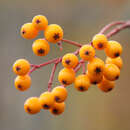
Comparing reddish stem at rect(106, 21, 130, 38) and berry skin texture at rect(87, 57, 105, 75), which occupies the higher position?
reddish stem at rect(106, 21, 130, 38)

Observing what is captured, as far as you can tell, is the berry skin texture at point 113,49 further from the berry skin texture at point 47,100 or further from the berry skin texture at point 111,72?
the berry skin texture at point 47,100

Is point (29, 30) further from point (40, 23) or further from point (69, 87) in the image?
point (69, 87)

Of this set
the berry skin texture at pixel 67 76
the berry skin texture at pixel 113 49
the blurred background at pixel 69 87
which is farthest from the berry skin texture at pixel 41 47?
the blurred background at pixel 69 87

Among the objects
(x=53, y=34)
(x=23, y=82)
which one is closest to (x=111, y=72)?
(x=53, y=34)

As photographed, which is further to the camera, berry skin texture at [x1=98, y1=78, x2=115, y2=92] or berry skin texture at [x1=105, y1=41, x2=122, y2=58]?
berry skin texture at [x1=98, y1=78, x2=115, y2=92]

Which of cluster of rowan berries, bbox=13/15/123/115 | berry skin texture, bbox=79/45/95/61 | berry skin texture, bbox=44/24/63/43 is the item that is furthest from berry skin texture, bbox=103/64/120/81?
berry skin texture, bbox=44/24/63/43

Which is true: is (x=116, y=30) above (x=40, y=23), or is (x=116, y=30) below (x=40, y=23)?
above

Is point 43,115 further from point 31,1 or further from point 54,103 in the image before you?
point 54,103

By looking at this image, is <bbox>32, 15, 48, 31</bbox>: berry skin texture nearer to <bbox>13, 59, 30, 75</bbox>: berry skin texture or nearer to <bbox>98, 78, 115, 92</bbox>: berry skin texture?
<bbox>13, 59, 30, 75</bbox>: berry skin texture
